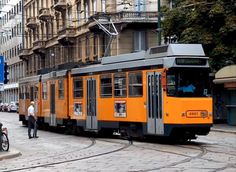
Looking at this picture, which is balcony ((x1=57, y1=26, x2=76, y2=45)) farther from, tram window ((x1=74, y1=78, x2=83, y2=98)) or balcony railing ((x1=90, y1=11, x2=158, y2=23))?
tram window ((x1=74, y1=78, x2=83, y2=98))

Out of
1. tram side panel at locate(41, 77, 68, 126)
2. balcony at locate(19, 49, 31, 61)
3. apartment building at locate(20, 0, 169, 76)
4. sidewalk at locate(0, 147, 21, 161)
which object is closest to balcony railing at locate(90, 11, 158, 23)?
apartment building at locate(20, 0, 169, 76)

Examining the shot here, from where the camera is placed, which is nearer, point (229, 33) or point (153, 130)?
point (153, 130)

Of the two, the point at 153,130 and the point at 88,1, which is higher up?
the point at 88,1

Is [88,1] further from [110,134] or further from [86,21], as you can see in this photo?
[110,134]

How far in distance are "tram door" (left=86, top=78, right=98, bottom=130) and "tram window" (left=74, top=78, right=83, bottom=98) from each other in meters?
0.98

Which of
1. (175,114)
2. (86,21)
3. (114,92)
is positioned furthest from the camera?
(86,21)

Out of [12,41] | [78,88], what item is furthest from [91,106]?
[12,41]

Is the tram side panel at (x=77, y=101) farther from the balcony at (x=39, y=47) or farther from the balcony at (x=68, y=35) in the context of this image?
the balcony at (x=39, y=47)

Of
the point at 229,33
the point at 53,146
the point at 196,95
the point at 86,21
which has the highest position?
the point at 86,21

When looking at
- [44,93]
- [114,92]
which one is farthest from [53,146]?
[44,93]

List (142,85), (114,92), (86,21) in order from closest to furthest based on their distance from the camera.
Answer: (142,85)
(114,92)
(86,21)

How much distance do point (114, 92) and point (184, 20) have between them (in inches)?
570

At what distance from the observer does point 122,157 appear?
58.2 ft

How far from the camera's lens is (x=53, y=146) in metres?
23.2
